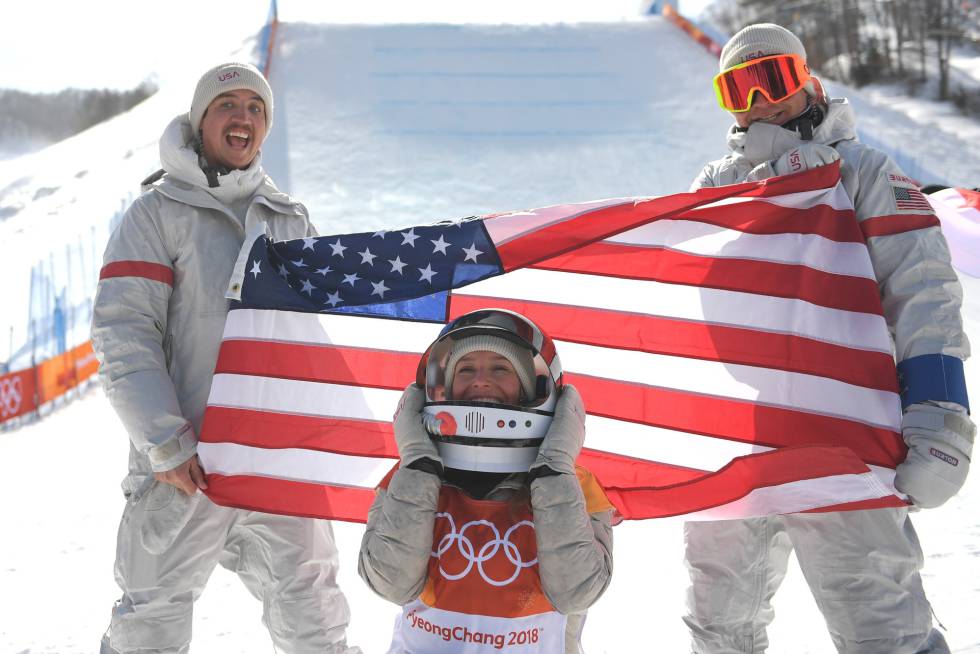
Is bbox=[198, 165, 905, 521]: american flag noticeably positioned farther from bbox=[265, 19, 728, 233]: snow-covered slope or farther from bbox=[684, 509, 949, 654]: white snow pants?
bbox=[265, 19, 728, 233]: snow-covered slope

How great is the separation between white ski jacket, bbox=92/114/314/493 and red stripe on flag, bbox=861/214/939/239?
188 cm

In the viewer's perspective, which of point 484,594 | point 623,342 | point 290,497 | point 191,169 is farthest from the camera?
point 623,342

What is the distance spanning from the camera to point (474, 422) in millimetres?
2328

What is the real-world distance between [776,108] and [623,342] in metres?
0.92

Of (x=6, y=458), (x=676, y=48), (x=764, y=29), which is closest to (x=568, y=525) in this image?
(x=764, y=29)

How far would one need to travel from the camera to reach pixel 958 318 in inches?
107

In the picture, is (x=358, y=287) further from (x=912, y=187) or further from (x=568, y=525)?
(x=912, y=187)

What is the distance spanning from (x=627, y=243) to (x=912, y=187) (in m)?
0.93

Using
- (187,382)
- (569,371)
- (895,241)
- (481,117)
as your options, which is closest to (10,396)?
(187,382)

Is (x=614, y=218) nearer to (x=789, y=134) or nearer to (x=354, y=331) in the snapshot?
(x=789, y=134)

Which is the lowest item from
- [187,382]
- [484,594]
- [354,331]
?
[484,594]

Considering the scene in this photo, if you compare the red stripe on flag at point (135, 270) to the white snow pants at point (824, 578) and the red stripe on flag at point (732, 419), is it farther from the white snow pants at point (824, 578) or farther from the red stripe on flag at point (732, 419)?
the white snow pants at point (824, 578)

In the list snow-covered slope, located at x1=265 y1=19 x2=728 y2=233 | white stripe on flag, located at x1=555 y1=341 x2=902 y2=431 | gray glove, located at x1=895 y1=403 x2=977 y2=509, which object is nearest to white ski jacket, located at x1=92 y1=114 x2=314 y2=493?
white stripe on flag, located at x1=555 y1=341 x2=902 y2=431

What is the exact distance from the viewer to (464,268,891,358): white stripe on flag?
2.92m
